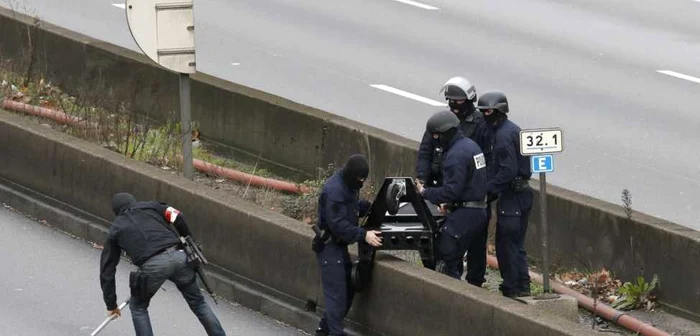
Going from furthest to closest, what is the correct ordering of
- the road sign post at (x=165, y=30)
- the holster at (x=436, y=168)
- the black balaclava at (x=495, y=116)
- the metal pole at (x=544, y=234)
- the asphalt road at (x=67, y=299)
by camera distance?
the road sign post at (x=165, y=30) < the asphalt road at (x=67, y=299) < the black balaclava at (x=495, y=116) < the holster at (x=436, y=168) < the metal pole at (x=544, y=234)

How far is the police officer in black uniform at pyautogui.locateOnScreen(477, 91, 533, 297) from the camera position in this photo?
44.8 ft

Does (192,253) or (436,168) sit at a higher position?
(436,168)

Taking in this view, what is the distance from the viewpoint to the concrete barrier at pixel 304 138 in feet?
45.8

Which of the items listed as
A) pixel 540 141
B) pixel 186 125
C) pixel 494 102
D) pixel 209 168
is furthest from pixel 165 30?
pixel 540 141

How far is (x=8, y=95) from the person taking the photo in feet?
63.7


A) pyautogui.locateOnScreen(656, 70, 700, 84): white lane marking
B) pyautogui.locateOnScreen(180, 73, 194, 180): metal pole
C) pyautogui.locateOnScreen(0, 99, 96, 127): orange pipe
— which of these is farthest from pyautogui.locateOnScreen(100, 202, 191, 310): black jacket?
pyautogui.locateOnScreen(656, 70, 700, 84): white lane marking

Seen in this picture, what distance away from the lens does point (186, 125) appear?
52.4 feet

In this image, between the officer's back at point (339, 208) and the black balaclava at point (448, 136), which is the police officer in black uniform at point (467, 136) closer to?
the black balaclava at point (448, 136)

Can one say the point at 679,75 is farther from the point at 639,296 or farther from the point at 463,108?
the point at 463,108

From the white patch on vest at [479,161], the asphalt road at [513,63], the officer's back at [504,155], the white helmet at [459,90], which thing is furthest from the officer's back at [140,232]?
the asphalt road at [513,63]

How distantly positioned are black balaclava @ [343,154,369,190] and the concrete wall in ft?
Result: 2.56

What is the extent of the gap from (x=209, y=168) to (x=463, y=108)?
176 inches

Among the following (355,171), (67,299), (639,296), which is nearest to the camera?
(355,171)

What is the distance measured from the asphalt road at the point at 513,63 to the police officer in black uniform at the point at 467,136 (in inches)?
128
